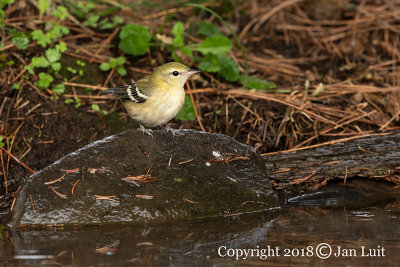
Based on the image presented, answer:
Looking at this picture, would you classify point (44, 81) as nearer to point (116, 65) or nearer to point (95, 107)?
point (95, 107)

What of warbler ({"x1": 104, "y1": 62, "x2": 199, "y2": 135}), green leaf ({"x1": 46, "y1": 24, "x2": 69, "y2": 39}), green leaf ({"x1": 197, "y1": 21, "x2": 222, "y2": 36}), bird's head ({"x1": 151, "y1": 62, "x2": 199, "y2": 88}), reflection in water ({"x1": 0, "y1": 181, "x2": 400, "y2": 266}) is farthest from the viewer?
green leaf ({"x1": 197, "y1": 21, "x2": 222, "y2": 36})

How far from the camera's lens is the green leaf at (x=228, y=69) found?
23.0ft

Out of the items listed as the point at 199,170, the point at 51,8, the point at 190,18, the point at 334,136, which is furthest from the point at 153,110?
the point at 190,18

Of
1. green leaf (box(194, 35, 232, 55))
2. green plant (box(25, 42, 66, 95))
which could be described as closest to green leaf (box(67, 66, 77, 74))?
green plant (box(25, 42, 66, 95))

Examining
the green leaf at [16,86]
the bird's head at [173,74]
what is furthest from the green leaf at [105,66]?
the bird's head at [173,74]

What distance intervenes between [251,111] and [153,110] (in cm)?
166

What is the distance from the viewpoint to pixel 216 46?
22.5ft

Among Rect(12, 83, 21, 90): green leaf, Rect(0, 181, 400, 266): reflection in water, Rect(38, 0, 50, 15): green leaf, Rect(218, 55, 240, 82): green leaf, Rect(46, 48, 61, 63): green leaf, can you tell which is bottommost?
Rect(0, 181, 400, 266): reflection in water

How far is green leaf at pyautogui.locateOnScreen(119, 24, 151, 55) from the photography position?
6.89 meters

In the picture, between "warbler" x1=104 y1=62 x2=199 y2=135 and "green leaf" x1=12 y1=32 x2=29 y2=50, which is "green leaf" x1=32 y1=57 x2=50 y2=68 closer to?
"green leaf" x1=12 y1=32 x2=29 y2=50

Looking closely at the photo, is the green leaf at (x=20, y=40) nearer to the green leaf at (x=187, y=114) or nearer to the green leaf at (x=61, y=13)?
the green leaf at (x=61, y=13)

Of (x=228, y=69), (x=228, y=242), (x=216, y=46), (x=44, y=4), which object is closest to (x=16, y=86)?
(x=44, y=4)

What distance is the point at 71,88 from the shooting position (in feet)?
22.0

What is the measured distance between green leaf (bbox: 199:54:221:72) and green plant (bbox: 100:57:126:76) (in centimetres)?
116
